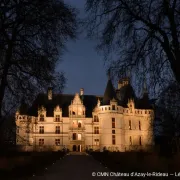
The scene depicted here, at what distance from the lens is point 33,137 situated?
1629 inches

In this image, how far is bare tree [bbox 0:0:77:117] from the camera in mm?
6023

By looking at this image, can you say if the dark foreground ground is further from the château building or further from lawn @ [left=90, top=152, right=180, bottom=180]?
the château building

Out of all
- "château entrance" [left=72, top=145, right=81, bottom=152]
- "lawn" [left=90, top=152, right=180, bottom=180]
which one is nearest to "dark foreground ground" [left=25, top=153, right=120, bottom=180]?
"lawn" [left=90, top=152, right=180, bottom=180]

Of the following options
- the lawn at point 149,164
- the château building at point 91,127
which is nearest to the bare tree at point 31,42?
the lawn at point 149,164

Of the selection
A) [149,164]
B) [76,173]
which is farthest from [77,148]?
[149,164]

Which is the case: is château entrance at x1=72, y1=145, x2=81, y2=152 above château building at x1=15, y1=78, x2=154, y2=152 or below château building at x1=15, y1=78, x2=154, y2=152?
below

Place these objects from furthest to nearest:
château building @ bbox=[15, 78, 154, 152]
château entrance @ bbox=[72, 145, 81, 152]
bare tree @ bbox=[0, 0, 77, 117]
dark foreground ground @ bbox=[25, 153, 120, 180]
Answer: château entrance @ bbox=[72, 145, 81, 152]
château building @ bbox=[15, 78, 154, 152]
dark foreground ground @ bbox=[25, 153, 120, 180]
bare tree @ bbox=[0, 0, 77, 117]

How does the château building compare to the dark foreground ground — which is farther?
the château building

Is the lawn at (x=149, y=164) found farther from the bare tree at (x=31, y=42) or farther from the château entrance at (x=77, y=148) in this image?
the château entrance at (x=77, y=148)

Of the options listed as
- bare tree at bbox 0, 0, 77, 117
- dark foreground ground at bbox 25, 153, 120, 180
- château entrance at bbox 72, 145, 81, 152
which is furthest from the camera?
château entrance at bbox 72, 145, 81, 152

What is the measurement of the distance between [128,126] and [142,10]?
38.2 metres

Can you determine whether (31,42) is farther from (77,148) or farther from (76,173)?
(77,148)

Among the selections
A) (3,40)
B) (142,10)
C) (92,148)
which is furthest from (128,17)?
(92,148)

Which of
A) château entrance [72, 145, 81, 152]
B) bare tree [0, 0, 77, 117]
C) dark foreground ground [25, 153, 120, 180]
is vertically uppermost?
bare tree [0, 0, 77, 117]
